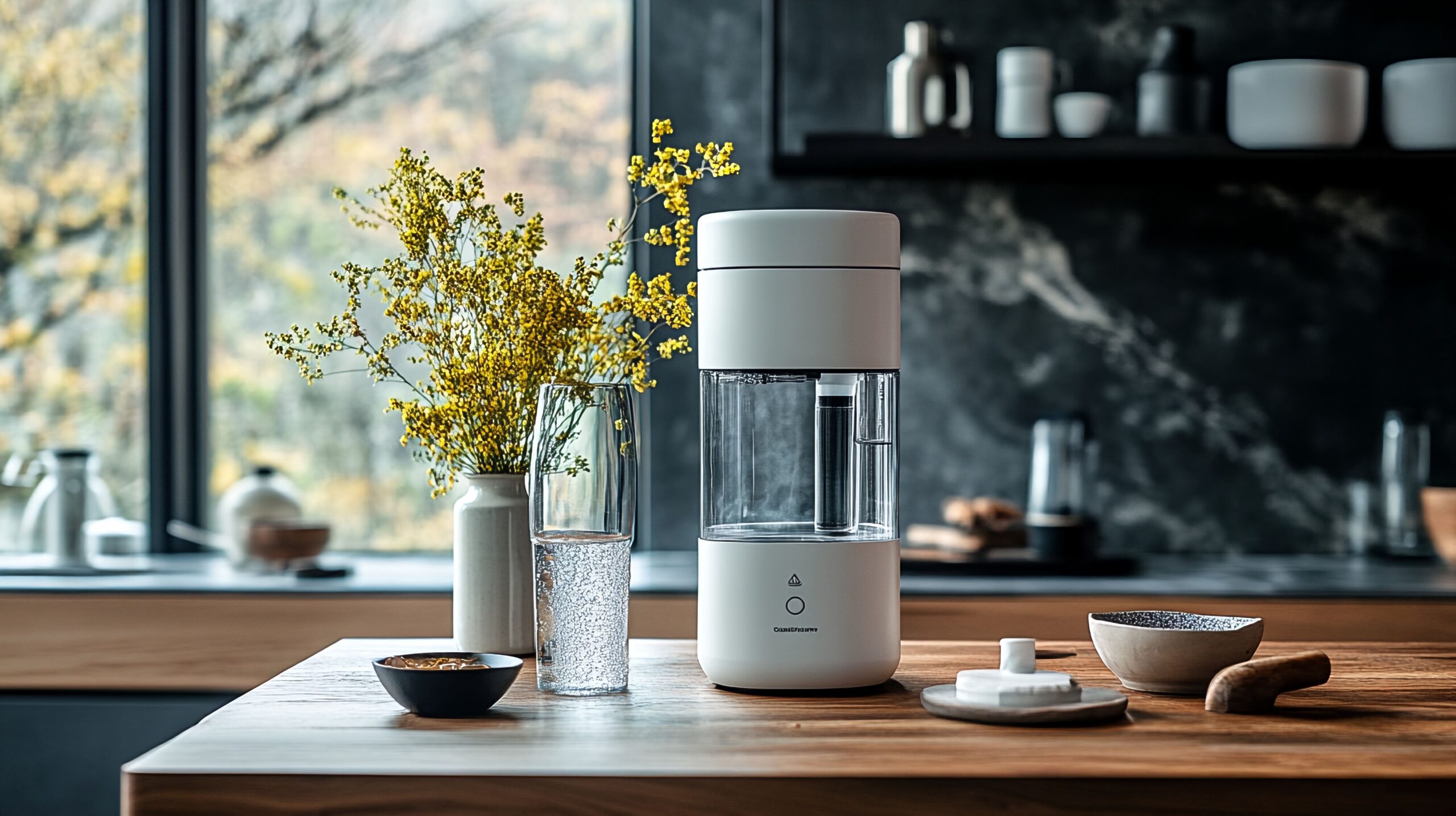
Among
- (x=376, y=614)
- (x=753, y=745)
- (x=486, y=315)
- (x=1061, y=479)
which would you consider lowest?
(x=376, y=614)

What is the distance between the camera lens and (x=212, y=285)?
298 centimetres

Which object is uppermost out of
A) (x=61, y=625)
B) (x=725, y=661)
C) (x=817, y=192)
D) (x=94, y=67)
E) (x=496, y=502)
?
(x=94, y=67)

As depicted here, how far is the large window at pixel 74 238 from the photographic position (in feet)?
9.57

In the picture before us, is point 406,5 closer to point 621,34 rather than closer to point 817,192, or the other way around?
point 621,34

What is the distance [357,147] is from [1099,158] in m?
1.59

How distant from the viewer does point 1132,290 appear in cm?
284

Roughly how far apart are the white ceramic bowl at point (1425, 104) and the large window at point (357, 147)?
157 cm

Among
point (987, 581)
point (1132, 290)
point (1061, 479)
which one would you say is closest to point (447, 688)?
point (987, 581)

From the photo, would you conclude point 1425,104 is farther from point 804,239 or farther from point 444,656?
point 444,656

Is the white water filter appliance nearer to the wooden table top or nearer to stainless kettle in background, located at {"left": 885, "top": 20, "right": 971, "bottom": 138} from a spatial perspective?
the wooden table top

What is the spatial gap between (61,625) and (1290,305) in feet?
8.08

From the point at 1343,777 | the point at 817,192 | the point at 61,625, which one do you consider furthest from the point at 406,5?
the point at 1343,777

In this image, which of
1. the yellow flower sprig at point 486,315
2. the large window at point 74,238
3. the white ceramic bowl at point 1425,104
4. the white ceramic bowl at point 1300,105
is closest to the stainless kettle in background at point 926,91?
the white ceramic bowl at point 1300,105

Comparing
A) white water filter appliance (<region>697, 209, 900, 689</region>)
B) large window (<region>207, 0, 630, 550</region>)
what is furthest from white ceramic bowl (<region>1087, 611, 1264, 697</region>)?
large window (<region>207, 0, 630, 550</region>)
